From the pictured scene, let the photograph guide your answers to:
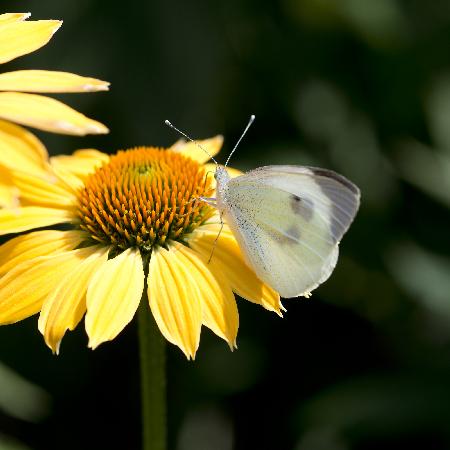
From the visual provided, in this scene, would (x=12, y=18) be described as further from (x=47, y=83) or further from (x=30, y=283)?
(x=30, y=283)

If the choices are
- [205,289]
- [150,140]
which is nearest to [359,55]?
[150,140]

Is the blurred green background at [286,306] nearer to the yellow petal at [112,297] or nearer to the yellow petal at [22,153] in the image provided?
the yellow petal at [112,297]

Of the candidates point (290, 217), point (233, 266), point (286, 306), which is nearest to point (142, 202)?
point (233, 266)

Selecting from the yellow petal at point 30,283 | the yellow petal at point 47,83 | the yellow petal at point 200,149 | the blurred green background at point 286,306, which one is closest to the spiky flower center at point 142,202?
the yellow petal at point 30,283

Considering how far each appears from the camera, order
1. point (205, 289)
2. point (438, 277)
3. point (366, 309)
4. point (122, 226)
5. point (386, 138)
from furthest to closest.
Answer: point (386, 138) < point (366, 309) < point (438, 277) < point (122, 226) < point (205, 289)

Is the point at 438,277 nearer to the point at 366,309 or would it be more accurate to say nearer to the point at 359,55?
the point at 366,309

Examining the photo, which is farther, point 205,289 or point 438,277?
point 438,277

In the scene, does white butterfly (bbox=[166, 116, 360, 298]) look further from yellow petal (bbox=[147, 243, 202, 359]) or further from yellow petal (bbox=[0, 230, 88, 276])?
yellow petal (bbox=[0, 230, 88, 276])
